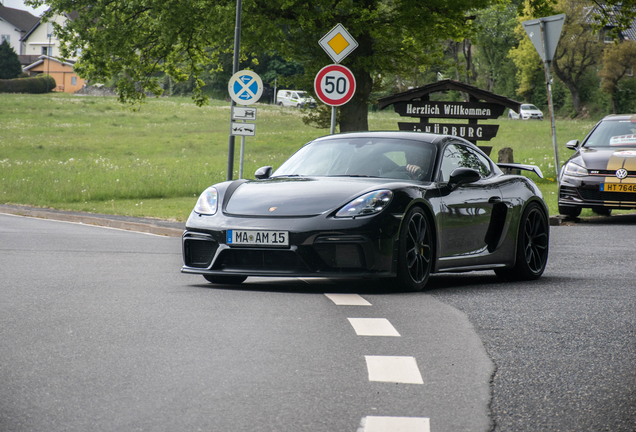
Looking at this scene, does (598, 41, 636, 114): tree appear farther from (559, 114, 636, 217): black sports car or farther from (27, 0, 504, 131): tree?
(559, 114, 636, 217): black sports car

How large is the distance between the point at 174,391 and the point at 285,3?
17.7 m

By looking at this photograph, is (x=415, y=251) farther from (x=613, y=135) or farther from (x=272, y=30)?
(x=272, y=30)

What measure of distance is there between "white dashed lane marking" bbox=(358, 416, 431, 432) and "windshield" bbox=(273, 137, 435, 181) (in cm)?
429

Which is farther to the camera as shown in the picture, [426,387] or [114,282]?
[114,282]

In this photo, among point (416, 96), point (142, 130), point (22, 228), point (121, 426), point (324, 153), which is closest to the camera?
point (121, 426)

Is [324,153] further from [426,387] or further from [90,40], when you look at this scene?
[90,40]

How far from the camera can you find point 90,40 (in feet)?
80.0

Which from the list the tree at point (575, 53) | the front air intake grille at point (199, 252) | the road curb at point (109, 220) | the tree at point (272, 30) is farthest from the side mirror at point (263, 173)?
the tree at point (575, 53)

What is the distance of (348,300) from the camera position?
22.4 feet

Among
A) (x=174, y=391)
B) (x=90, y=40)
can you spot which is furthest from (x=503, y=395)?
(x=90, y=40)

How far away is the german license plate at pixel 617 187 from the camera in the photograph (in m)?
14.6

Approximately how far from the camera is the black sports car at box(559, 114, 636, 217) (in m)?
14.7

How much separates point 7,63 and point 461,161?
91.6 metres

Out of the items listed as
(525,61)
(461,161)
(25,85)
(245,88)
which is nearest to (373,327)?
(461,161)
